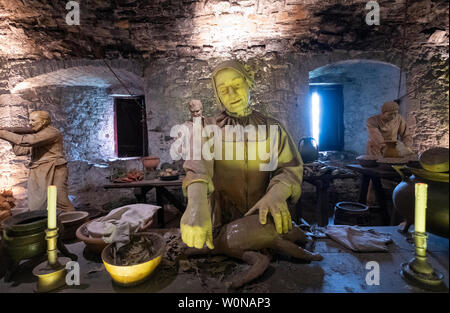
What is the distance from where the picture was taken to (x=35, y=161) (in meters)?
3.37

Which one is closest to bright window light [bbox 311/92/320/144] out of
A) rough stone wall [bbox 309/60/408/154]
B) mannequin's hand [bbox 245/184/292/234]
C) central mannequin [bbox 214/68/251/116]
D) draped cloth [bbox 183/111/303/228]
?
rough stone wall [bbox 309/60/408/154]

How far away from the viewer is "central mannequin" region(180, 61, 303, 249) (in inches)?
54.9

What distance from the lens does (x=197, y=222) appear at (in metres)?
1.22

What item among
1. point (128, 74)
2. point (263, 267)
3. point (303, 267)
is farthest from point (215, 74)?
point (128, 74)

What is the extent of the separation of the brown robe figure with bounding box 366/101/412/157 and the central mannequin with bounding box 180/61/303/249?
3.74 m

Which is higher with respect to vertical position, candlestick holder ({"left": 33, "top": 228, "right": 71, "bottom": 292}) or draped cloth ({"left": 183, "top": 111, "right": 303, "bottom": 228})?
draped cloth ({"left": 183, "top": 111, "right": 303, "bottom": 228})

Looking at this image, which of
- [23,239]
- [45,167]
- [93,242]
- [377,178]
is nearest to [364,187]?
[377,178]

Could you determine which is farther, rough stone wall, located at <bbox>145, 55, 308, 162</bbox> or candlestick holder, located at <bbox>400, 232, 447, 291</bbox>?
rough stone wall, located at <bbox>145, 55, 308, 162</bbox>

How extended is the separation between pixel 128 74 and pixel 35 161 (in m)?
2.69

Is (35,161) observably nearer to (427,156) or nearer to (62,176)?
(62,176)

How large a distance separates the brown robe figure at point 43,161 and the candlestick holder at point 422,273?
404 cm

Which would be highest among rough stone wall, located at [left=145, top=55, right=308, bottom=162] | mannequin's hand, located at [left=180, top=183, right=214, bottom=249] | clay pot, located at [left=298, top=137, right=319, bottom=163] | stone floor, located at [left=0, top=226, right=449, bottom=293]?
rough stone wall, located at [left=145, top=55, right=308, bottom=162]

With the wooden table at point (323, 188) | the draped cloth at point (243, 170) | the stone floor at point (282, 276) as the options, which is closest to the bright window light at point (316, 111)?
the wooden table at point (323, 188)

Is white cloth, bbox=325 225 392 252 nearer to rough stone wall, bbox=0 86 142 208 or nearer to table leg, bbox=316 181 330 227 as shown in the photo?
table leg, bbox=316 181 330 227
